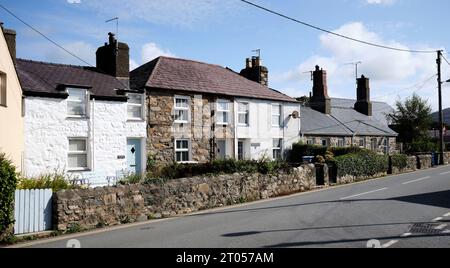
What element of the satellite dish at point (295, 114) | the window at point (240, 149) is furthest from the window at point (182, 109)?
the satellite dish at point (295, 114)

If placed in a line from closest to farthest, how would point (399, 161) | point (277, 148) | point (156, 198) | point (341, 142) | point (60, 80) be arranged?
point (156, 198), point (60, 80), point (399, 161), point (277, 148), point (341, 142)

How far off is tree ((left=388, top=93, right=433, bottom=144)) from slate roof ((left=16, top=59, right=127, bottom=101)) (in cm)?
3898

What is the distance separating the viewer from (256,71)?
33094 mm

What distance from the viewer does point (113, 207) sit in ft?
41.8

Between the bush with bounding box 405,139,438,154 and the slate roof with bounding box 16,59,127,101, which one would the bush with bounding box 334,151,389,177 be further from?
the bush with bounding box 405,139,438,154

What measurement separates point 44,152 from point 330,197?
41.6 ft

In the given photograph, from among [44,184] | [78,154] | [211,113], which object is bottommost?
[44,184]

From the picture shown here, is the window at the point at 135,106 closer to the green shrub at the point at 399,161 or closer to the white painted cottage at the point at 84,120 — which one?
the white painted cottage at the point at 84,120

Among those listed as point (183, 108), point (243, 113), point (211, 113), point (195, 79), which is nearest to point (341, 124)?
point (243, 113)

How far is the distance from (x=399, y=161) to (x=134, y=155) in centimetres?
1927

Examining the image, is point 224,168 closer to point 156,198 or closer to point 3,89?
point 156,198

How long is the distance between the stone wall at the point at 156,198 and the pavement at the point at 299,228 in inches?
29.2

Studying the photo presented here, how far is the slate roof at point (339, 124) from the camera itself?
3591 cm
